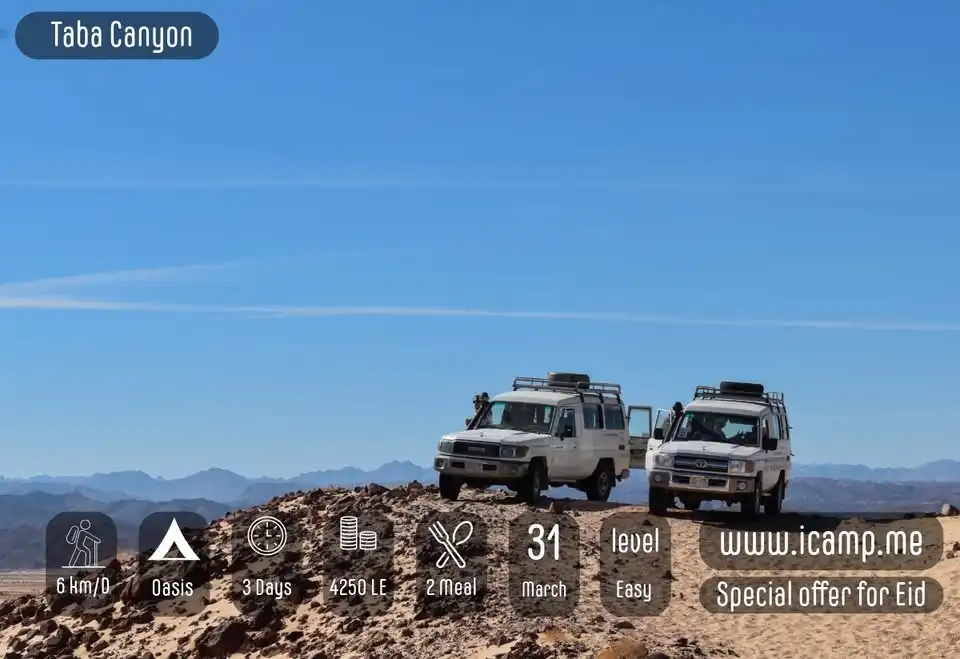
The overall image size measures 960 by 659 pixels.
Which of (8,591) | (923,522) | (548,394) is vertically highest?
(548,394)

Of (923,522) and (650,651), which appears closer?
(650,651)

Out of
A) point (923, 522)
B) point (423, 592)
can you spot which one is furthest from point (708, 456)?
point (423, 592)

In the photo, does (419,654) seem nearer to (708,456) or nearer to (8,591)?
(708,456)

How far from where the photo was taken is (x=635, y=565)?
24.4 m

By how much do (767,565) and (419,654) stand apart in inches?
289

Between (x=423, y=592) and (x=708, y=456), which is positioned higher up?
(x=708, y=456)

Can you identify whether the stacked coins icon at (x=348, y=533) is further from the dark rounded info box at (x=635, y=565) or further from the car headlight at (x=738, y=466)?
the car headlight at (x=738, y=466)

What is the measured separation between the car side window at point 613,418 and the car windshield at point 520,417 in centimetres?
245

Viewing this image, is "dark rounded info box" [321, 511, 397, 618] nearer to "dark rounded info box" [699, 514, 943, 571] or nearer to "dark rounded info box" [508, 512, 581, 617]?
"dark rounded info box" [508, 512, 581, 617]

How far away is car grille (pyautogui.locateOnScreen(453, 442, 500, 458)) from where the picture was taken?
94.6ft

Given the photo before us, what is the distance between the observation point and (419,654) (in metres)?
21.1

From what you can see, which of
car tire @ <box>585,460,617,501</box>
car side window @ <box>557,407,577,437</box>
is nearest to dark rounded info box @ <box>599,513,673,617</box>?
car side window @ <box>557,407,577,437</box>

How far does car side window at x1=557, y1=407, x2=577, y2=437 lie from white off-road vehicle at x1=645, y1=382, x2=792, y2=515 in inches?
70.6

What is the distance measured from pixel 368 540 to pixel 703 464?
683 centimetres
